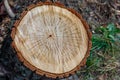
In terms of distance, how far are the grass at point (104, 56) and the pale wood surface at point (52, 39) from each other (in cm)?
54

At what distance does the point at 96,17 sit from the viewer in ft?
13.3

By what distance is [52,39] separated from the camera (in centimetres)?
282

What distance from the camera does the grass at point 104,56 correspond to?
3.48m

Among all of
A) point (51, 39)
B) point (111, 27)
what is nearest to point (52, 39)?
point (51, 39)

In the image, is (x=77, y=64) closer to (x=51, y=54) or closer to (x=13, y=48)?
(x=51, y=54)

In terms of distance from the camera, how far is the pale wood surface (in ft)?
8.98

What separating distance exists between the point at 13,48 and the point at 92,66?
3.68 ft

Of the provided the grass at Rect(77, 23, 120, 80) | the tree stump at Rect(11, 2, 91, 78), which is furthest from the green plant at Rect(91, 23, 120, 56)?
the tree stump at Rect(11, 2, 91, 78)

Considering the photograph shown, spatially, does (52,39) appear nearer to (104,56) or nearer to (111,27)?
(104,56)

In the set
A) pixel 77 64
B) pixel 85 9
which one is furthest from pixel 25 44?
pixel 85 9

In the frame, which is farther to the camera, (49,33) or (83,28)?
(83,28)

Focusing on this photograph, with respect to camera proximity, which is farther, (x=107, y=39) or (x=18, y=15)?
(x=107, y=39)

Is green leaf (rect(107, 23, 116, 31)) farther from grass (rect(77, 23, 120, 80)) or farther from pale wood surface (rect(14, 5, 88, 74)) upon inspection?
pale wood surface (rect(14, 5, 88, 74))

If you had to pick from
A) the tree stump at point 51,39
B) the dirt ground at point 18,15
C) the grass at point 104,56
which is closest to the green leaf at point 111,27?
the grass at point 104,56
